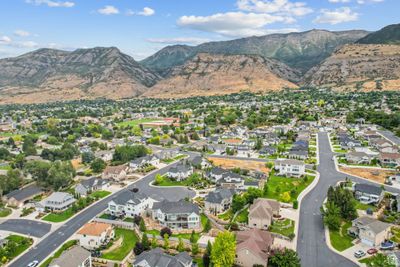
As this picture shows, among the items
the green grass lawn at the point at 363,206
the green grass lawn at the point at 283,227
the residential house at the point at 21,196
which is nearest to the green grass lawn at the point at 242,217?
the green grass lawn at the point at 283,227

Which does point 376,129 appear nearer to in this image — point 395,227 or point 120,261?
point 395,227

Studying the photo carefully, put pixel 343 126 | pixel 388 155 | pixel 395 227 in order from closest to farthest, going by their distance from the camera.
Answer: pixel 395 227 < pixel 388 155 < pixel 343 126

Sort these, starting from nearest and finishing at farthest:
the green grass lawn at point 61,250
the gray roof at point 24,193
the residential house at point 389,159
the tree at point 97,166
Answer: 1. the green grass lawn at point 61,250
2. the gray roof at point 24,193
3. the residential house at point 389,159
4. the tree at point 97,166

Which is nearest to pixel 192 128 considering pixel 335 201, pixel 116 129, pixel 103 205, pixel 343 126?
pixel 116 129

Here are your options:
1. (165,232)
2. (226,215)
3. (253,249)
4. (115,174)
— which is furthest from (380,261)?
(115,174)

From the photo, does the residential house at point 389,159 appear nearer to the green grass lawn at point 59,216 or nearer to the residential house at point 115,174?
the residential house at point 115,174

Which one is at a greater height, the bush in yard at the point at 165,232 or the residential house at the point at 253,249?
the residential house at the point at 253,249
